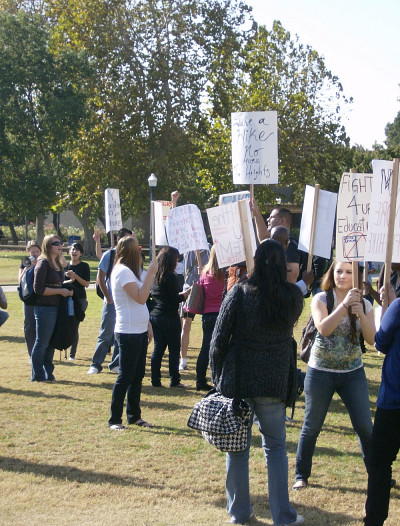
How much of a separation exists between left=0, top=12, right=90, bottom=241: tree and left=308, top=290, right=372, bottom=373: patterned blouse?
37165mm

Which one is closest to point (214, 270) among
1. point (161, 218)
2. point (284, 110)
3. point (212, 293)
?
point (212, 293)

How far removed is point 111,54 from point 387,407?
37.8 metres

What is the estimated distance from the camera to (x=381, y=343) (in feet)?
14.9

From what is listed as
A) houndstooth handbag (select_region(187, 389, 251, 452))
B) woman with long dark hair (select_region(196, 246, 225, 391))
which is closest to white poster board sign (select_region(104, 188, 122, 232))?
woman with long dark hair (select_region(196, 246, 225, 391))

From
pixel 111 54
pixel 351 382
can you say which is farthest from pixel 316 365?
pixel 111 54

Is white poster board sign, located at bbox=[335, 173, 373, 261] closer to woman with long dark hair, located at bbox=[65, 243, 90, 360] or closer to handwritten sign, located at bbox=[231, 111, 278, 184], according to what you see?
handwritten sign, located at bbox=[231, 111, 278, 184]

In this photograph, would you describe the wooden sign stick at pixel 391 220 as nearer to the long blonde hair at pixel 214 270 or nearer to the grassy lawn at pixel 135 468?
the grassy lawn at pixel 135 468

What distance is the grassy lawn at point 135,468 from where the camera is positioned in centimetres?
513

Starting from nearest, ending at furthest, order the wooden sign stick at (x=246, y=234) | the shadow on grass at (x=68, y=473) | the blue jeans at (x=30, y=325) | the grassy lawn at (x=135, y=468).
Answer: the grassy lawn at (x=135, y=468)
the wooden sign stick at (x=246, y=234)
the shadow on grass at (x=68, y=473)
the blue jeans at (x=30, y=325)

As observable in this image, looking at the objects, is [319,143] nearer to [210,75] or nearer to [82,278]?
[210,75]

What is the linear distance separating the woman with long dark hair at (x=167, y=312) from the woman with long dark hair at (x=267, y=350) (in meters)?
4.34

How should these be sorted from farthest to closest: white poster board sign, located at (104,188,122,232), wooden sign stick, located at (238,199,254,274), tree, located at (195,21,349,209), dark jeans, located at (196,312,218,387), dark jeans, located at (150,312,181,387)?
1. tree, located at (195,21,349,209)
2. white poster board sign, located at (104,188,122,232)
3. dark jeans, located at (150,312,181,387)
4. dark jeans, located at (196,312,218,387)
5. wooden sign stick, located at (238,199,254,274)

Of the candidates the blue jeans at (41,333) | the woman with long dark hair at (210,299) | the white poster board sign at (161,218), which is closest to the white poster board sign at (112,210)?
the white poster board sign at (161,218)

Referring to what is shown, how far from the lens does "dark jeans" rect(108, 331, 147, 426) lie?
23.4 ft
